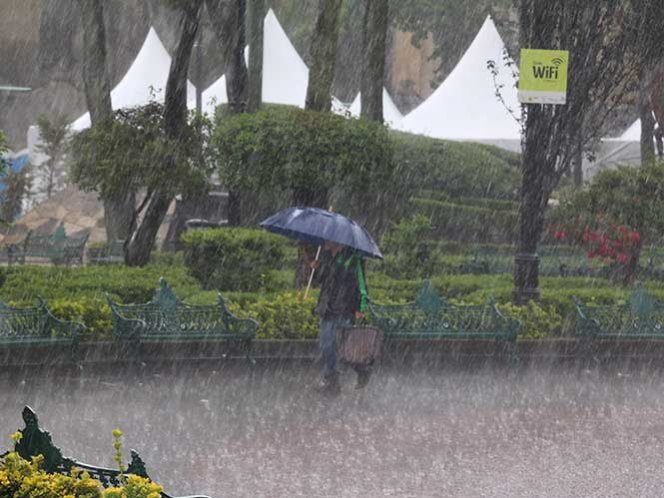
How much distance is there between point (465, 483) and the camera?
9.20m

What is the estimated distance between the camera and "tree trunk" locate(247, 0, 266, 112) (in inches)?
930

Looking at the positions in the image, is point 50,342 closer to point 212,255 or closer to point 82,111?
point 212,255

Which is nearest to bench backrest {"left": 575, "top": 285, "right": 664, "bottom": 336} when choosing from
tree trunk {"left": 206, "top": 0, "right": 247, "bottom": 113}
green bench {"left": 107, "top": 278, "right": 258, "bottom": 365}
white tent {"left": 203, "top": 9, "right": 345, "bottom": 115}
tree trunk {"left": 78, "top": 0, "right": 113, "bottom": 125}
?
green bench {"left": 107, "top": 278, "right": 258, "bottom": 365}

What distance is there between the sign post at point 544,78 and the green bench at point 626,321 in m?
2.26

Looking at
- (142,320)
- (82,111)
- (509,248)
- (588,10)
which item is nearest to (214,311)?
(142,320)

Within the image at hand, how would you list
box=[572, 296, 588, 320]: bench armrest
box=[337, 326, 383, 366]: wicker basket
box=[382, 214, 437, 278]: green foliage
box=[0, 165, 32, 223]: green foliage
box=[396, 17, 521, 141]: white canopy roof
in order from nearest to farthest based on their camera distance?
box=[337, 326, 383, 366]: wicker basket < box=[572, 296, 588, 320]: bench armrest < box=[382, 214, 437, 278]: green foliage < box=[0, 165, 32, 223]: green foliage < box=[396, 17, 521, 141]: white canopy roof

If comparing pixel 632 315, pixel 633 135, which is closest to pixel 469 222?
pixel 633 135

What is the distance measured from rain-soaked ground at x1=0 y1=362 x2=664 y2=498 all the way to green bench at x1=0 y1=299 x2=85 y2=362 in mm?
291

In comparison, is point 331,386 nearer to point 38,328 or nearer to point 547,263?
point 38,328

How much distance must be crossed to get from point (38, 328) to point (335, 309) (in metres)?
2.84

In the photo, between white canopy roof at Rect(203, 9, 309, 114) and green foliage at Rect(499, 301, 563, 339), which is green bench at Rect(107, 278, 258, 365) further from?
white canopy roof at Rect(203, 9, 309, 114)

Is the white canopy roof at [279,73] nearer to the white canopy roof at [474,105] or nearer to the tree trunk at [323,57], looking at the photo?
the white canopy roof at [474,105]

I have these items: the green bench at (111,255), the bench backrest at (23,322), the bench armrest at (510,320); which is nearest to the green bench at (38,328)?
the bench backrest at (23,322)

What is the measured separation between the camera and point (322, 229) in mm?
13297
